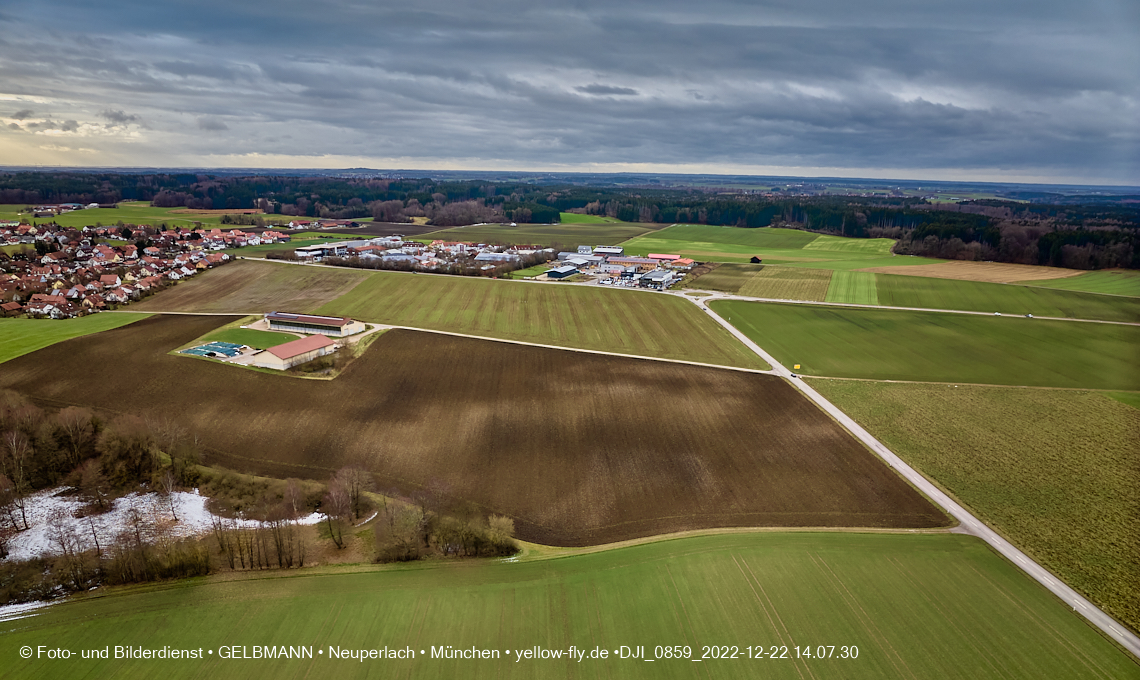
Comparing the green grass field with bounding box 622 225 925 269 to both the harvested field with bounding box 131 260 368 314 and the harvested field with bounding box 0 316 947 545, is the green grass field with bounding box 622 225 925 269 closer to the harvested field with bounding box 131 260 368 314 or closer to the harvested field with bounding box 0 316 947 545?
the harvested field with bounding box 131 260 368 314

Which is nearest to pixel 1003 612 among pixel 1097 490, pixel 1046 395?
pixel 1097 490

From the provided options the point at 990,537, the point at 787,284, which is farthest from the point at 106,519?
the point at 787,284

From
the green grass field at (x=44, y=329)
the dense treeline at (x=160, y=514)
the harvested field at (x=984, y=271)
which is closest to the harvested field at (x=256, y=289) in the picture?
the green grass field at (x=44, y=329)

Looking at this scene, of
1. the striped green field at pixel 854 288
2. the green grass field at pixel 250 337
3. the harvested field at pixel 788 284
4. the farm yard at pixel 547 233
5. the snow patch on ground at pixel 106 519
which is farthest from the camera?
the farm yard at pixel 547 233

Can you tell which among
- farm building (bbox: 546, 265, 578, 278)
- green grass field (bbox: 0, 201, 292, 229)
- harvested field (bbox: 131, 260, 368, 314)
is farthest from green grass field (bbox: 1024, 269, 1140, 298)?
green grass field (bbox: 0, 201, 292, 229)

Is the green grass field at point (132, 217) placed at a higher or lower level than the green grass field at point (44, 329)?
higher

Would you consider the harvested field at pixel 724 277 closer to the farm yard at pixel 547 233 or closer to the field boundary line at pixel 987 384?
the field boundary line at pixel 987 384

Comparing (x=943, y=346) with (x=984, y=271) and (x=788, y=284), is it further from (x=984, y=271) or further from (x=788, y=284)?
(x=984, y=271)
